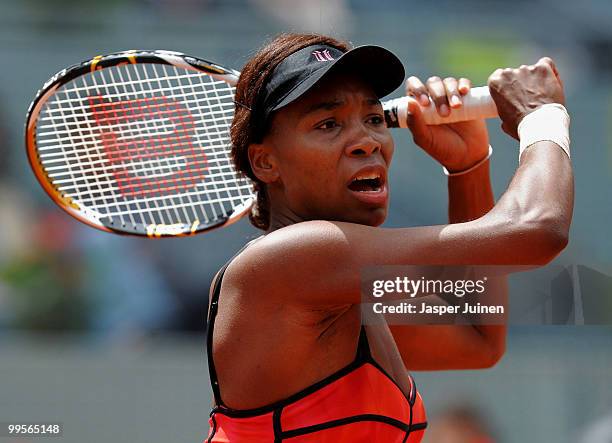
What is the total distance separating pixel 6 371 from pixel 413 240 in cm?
421

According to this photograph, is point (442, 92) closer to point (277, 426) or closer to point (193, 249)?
point (277, 426)

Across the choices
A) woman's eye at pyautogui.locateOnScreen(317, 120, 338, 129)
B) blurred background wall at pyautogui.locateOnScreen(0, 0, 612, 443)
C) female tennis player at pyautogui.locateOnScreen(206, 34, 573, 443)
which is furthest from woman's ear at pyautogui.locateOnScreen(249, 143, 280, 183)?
blurred background wall at pyautogui.locateOnScreen(0, 0, 612, 443)

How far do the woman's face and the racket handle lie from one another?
19 cm

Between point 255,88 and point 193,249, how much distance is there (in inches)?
159

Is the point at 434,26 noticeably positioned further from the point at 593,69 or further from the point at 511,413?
the point at 511,413

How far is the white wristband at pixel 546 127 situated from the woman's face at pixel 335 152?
301 mm

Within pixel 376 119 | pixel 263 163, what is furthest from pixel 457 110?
pixel 263 163

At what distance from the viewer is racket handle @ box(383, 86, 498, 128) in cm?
238

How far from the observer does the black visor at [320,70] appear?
217 cm

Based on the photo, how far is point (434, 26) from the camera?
22.7 feet

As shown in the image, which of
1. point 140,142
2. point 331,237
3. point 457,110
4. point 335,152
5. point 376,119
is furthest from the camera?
point 140,142

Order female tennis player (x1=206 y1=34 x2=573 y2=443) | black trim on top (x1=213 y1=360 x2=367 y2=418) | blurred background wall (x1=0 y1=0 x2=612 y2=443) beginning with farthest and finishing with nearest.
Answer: blurred background wall (x1=0 y1=0 x2=612 y2=443)
black trim on top (x1=213 y1=360 x2=367 y2=418)
female tennis player (x1=206 y1=34 x2=573 y2=443)

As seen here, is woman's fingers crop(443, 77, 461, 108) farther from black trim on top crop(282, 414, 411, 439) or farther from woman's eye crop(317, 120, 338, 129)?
black trim on top crop(282, 414, 411, 439)

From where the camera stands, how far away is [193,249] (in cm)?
623
